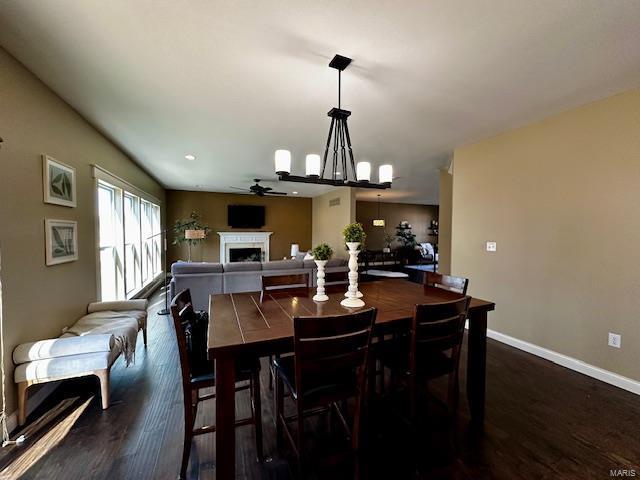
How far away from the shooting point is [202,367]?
170 cm

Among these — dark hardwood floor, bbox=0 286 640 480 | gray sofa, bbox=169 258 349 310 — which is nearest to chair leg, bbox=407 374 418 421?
dark hardwood floor, bbox=0 286 640 480

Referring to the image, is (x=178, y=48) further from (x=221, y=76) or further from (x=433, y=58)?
(x=433, y=58)

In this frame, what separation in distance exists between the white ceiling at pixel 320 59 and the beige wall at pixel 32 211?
25 cm

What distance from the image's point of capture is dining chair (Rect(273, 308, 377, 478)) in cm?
128

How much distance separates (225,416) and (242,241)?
26.0 ft

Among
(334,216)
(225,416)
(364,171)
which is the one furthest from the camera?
(334,216)

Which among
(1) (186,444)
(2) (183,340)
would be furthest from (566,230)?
(1) (186,444)

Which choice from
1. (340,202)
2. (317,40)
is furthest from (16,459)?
(340,202)

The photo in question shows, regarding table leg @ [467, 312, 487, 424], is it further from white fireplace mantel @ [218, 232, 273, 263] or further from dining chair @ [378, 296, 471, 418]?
white fireplace mantel @ [218, 232, 273, 263]

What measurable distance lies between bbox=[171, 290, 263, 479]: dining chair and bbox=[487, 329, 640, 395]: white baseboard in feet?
10.3

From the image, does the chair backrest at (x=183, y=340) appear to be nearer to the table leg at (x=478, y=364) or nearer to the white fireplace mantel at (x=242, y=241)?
the table leg at (x=478, y=364)

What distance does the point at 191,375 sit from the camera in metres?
1.65

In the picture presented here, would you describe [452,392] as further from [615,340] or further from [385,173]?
[615,340]

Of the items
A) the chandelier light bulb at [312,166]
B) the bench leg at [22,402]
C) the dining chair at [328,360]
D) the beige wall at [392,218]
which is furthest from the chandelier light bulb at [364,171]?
the beige wall at [392,218]
